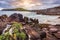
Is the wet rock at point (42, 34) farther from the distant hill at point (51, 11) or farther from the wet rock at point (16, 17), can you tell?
the wet rock at point (16, 17)

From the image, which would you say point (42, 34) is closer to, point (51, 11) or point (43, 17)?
point (43, 17)

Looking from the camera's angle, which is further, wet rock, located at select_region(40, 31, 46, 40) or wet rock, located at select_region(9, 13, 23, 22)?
wet rock, located at select_region(9, 13, 23, 22)

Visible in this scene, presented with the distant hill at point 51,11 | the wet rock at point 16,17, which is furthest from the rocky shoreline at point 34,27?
the distant hill at point 51,11

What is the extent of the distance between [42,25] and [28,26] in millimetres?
388

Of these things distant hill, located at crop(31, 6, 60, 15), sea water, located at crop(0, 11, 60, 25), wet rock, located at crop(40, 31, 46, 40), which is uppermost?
distant hill, located at crop(31, 6, 60, 15)

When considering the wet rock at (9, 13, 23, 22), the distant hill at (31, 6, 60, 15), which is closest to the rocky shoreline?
the wet rock at (9, 13, 23, 22)

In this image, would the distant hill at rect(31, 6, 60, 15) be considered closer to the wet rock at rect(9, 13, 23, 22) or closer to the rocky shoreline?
the rocky shoreline

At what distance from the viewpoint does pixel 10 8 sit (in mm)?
4031

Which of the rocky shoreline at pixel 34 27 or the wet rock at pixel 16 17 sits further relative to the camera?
the wet rock at pixel 16 17

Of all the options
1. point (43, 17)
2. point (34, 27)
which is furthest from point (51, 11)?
point (34, 27)

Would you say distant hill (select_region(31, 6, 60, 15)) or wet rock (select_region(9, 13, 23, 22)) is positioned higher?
distant hill (select_region(31, 6, 60, 15))

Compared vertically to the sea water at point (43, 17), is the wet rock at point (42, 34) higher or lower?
lower

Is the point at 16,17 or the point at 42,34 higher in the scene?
the point at 16,17

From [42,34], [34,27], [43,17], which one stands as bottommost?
[42,34]
